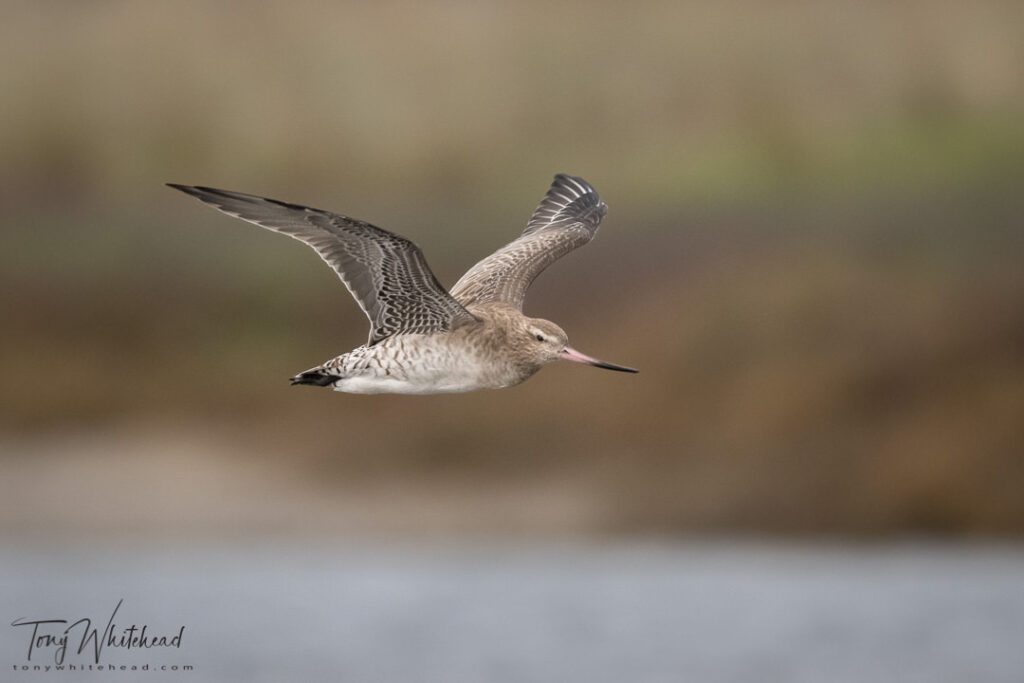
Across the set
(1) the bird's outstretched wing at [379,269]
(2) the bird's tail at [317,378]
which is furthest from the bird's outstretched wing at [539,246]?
(2) the bird's tail at [317,378]

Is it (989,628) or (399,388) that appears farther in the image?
(989,628)

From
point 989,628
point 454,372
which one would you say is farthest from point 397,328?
point 989,628

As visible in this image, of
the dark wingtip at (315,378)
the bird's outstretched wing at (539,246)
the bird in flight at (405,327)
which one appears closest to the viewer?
the dark wingtip at (315,378)

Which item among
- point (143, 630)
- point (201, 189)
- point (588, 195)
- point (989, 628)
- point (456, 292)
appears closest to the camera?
point (201, 189)

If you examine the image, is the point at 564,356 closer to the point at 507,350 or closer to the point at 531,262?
the point at 507,350

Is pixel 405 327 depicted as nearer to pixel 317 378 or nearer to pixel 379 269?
pixel 379 269

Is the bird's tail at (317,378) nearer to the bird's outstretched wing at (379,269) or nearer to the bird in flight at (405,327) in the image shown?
the bird in flight at (405,327)

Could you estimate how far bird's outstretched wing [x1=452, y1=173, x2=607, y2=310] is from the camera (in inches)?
250

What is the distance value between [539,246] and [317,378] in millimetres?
2109

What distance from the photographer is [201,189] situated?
452cm

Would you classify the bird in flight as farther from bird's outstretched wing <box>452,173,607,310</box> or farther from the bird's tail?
bird's outstretched wing <box>452,173,607,310</box>

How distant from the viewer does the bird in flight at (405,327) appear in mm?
5062

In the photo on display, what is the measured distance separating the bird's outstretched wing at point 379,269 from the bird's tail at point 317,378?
312 millimetres

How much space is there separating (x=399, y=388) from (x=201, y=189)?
1.00 m
